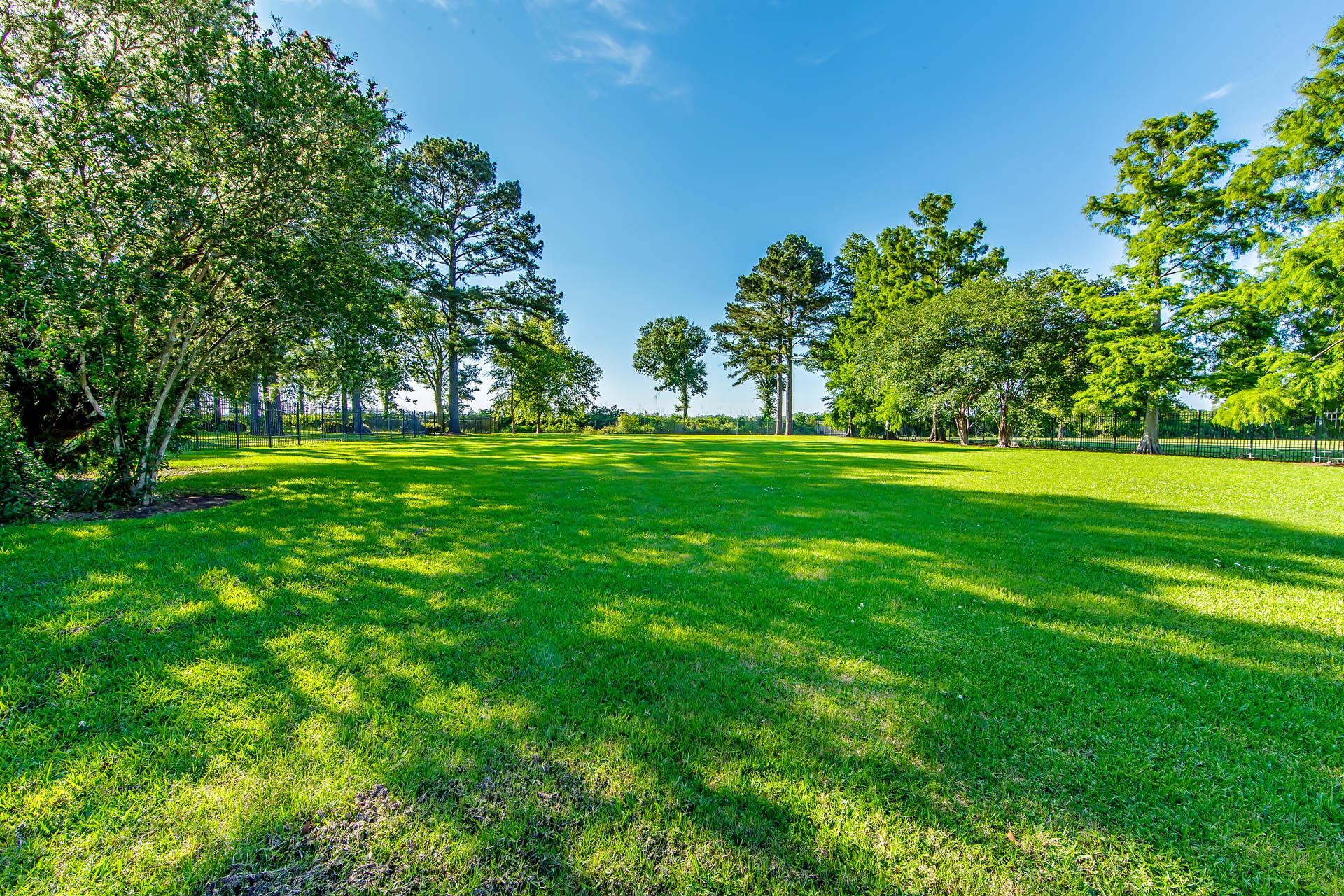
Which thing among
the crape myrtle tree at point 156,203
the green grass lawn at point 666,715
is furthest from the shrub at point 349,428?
the green grass lawn at point 666,715

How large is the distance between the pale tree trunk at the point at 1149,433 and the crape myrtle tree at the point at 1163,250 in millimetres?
36

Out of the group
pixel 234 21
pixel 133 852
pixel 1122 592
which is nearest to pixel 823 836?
pixel 133 852

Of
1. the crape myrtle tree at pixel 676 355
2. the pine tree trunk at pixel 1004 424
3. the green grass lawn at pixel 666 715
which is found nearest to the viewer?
the green grass lawn at pixel 666 715

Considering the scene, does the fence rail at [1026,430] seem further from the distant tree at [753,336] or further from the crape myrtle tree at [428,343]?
the distant tree at [753,336]

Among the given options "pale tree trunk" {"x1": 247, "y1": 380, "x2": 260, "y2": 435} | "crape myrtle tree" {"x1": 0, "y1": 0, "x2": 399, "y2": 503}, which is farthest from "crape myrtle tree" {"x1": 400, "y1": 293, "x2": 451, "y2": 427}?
"pale tree trunk" {"x1": 247, "y1": 380, "x2": 260, "y2": 435}

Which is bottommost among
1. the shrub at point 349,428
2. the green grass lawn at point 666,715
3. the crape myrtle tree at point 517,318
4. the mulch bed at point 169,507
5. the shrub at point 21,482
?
the green grass lawn at point 666,715

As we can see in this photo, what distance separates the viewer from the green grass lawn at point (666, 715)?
1.48 meters

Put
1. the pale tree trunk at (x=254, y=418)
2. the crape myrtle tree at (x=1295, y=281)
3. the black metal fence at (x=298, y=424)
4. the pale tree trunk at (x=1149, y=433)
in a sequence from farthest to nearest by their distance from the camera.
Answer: the pale tree trunk at (x=254, y=418) → the pale tree trunk at (x=1149, y=433) → the black metal fence at (x=298, y=424) → the crape myrtle tree at (x=1295, y=281)

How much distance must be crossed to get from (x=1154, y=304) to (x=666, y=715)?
85.9 ft

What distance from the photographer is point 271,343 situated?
8.44m

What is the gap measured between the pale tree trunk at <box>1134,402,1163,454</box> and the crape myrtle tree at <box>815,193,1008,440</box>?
27.4ft

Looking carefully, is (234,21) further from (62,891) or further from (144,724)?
(62,891)

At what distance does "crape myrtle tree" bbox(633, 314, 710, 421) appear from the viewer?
4991 cm

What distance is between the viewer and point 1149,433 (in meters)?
19.1
